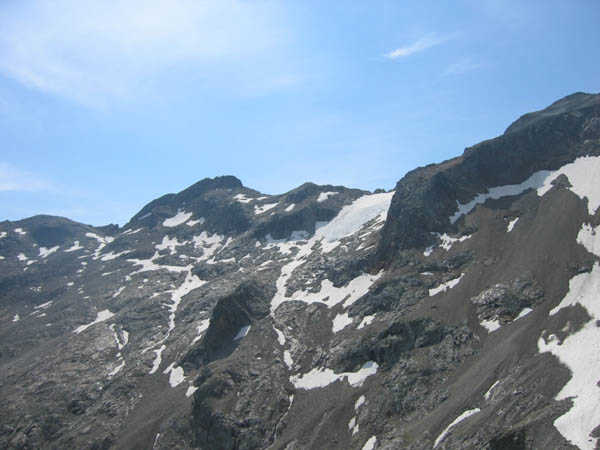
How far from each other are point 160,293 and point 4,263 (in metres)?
113

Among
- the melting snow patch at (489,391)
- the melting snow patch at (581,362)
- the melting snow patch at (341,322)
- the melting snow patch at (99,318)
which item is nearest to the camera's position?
the melting snow patch at (581,362)

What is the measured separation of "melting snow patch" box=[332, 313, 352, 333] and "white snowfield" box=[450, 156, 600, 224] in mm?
35487

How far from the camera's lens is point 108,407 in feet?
261

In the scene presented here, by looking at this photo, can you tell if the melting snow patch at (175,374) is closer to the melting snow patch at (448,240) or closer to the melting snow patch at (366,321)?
the melting snow patch at (366,321)

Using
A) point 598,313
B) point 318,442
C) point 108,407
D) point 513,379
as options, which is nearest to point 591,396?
point 513,379

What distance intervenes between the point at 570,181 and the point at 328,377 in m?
66.4

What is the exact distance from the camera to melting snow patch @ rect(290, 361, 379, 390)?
62531 millimetres

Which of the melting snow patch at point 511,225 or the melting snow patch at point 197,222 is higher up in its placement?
the melting snow patch at point 197,222

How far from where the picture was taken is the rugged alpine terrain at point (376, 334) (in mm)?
45219

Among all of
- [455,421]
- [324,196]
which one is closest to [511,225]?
[455,421]

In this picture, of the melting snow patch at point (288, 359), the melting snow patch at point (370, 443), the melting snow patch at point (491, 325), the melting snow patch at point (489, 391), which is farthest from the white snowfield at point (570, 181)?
the melting snow patch at point (370, 443)

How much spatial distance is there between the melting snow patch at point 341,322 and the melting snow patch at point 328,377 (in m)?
10.3

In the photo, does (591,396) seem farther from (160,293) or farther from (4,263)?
(4,263)

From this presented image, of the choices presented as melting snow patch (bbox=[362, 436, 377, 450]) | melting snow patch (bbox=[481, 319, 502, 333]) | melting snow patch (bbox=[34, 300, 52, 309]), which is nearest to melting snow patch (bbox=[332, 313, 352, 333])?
melting snow patch (bbox=[481, 319, 502, 333])
